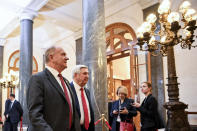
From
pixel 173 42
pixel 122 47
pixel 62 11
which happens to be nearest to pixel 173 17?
pixel 173 42

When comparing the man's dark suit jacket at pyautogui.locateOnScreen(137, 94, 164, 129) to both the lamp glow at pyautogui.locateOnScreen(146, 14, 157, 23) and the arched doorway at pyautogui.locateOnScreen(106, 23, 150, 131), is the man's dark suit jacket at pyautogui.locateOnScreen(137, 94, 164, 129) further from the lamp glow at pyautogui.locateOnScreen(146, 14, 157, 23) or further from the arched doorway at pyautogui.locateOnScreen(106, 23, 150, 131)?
the arched doorway at pyautogui.locateOnScreen(106, 23, 150, 131)

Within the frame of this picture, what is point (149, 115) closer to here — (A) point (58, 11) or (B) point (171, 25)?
(B) point (171, 25)

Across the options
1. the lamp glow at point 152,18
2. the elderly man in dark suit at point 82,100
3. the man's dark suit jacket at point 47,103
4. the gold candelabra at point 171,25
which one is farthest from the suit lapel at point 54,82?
the lamp glow at point 152,18

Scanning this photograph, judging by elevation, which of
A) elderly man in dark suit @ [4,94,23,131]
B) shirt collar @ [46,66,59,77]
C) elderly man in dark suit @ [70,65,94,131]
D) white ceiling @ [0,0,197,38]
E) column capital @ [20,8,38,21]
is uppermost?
white ceiling @ [0,0,197,38]

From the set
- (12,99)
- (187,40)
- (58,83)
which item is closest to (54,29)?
(12,99)

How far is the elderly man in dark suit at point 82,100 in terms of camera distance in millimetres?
2758

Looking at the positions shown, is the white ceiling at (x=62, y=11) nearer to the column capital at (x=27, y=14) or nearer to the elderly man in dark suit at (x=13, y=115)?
the column capital at (x=27, y=14)

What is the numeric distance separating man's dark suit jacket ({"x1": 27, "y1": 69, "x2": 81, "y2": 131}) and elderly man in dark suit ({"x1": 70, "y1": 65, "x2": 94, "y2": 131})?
0.67m

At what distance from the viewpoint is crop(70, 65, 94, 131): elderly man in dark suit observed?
9.05 ft

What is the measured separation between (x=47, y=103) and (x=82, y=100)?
2.85 feet

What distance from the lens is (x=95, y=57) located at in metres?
4.34

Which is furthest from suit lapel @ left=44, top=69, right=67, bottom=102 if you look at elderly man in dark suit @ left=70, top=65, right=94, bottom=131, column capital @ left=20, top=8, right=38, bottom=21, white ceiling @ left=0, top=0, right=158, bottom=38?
column capital @ left=20, top=8, right=38, bottom=21

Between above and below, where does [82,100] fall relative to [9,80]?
below

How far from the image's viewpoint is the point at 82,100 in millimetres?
2883
